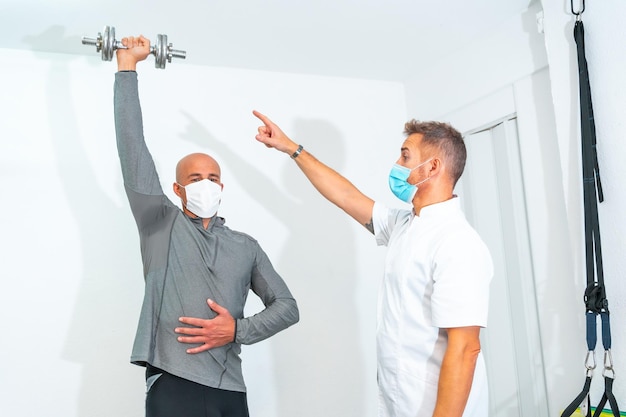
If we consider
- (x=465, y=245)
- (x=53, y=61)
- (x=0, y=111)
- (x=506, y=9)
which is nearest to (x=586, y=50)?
(x=506, y=9)

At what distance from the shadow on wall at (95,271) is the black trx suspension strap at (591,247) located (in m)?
1.78

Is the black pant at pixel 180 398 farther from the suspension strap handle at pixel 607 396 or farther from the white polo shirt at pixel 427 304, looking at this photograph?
the suspension strap handle at pixel 607 396

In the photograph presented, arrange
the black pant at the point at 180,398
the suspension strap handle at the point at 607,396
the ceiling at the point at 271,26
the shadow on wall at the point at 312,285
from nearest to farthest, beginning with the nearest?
the black pant at the point at 180,398
the suspension strap handle at the point at 607,396
the ceiling at the point at 271,26
the shadow on wall at the point at 312,285

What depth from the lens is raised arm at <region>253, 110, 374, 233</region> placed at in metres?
2.02

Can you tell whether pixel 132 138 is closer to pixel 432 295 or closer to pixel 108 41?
pixel 108 41

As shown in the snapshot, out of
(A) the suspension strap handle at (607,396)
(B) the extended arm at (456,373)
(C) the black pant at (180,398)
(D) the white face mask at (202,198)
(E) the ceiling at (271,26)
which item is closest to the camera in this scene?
(B) the extended arm at (456,373)

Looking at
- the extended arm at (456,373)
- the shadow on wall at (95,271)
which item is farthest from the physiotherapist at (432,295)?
the shadow on wall at (95,271)

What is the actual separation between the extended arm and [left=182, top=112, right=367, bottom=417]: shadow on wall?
1523 millimetres

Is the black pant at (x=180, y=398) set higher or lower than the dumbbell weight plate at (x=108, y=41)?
lower

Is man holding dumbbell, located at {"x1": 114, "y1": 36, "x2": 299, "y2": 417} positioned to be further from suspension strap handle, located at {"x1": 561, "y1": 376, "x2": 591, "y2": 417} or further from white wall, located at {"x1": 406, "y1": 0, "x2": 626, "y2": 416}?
white wall, located at {"x1": 406, "y1": 0, "x2": 626, "y2": 416}

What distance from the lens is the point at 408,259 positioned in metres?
1.63

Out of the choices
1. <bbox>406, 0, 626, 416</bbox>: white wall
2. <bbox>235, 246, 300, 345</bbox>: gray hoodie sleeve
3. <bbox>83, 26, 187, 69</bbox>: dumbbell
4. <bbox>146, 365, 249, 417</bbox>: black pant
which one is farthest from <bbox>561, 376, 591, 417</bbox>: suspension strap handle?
<bbox>83, 26, 187, 69</bbox>: dumbbell

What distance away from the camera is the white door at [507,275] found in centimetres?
257

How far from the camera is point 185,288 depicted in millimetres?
1816
